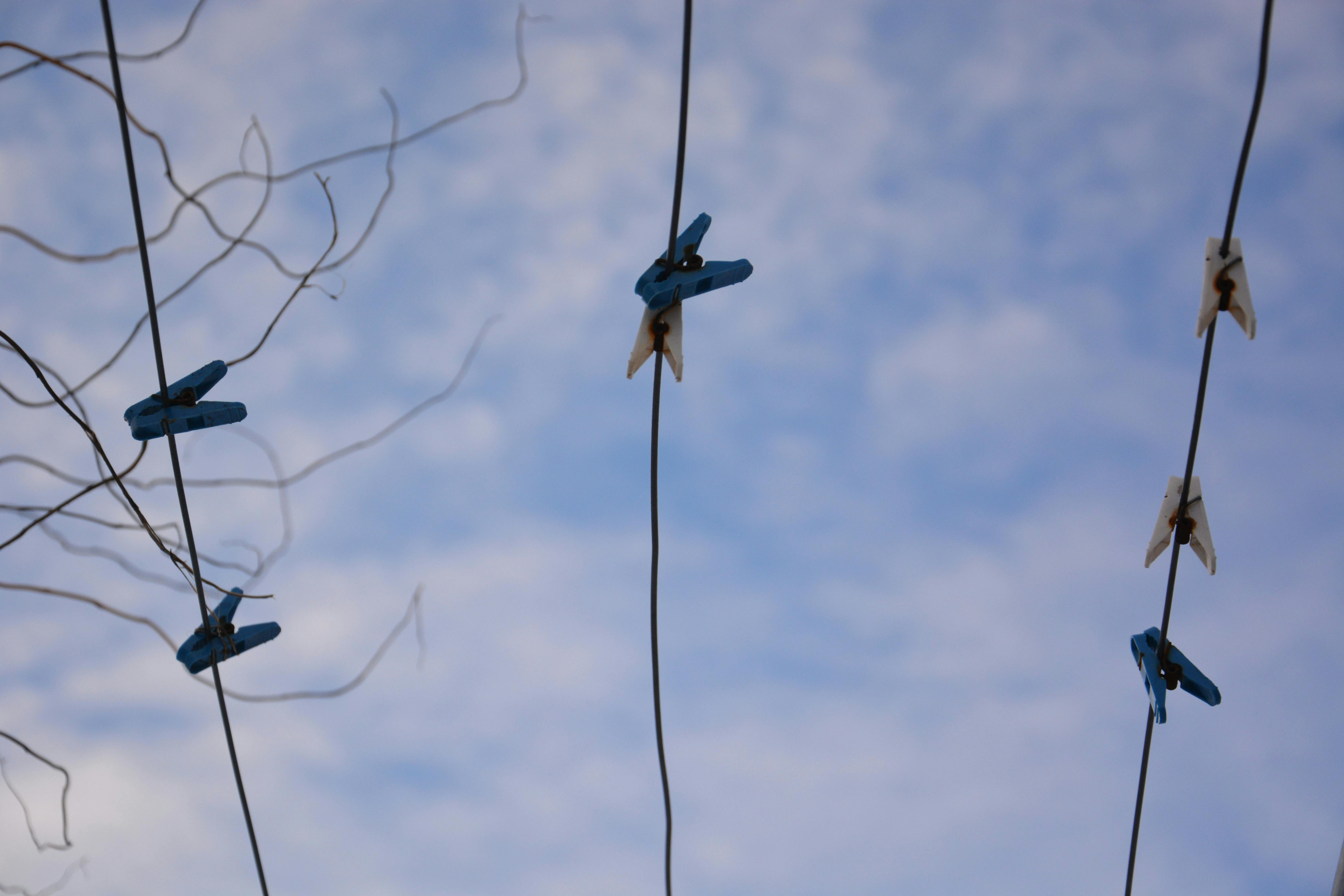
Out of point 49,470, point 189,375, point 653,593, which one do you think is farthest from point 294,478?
point 653,593

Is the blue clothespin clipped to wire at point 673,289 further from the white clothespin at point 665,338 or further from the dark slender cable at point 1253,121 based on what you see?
the dark slender cable at point 1253,121

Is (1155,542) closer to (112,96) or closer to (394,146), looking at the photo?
(394,146)

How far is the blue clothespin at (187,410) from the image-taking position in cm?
268

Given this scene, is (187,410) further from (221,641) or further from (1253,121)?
(1253,121)

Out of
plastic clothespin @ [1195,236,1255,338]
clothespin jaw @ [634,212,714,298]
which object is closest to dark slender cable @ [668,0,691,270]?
clothespin jaw @ [634,212,714,298]

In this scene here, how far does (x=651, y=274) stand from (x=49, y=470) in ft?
6.10

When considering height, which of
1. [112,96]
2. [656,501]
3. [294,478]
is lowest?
[656,501]

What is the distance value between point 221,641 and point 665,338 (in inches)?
66.5

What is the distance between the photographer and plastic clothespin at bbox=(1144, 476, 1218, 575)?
9.10 ft

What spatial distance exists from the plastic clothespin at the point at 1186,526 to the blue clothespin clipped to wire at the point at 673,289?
138 centimetres

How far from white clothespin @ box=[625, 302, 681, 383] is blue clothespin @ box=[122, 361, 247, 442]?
3.81 feet

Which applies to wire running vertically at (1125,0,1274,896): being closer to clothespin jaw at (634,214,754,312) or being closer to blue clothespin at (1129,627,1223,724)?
blue clothespin at (1129,627,1223,724)

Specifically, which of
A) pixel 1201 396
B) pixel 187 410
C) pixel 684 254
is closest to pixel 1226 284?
pixel 1201 396

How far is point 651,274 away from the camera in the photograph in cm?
246
